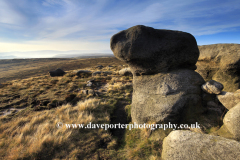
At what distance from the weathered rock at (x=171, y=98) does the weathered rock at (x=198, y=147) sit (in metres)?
1.23

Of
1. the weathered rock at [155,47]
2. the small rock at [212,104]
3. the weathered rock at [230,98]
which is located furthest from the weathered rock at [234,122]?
A: the weathered rock at [155,47]

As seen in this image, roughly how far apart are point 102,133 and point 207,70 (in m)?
6.30

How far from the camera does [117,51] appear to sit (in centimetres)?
445

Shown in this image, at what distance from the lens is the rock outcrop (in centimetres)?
402

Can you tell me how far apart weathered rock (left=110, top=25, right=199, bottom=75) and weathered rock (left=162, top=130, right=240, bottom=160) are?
2.63m

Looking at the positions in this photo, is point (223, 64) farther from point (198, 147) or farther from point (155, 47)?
point (198, 147)

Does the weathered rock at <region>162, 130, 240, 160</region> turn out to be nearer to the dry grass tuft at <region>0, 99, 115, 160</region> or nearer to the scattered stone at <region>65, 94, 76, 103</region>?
the dry grass tuft at <region>0, 99, 115, 160</region>

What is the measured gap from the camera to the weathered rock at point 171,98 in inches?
156

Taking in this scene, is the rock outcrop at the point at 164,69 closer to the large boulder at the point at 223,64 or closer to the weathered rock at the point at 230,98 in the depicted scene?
the weathered rock at the point at 230,98

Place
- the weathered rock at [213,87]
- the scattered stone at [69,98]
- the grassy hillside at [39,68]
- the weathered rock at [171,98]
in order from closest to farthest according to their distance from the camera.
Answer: the weathered rock at [213,87]
the weathered rock at [171,98]
the scattered stone at [69,98]
the grassy hillside at [39,68]

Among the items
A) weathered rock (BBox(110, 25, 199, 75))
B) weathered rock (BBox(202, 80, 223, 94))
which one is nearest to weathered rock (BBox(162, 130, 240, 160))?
weathered rock (BBox(202, 80, 223, 94))

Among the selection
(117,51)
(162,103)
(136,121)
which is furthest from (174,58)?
(136,121)

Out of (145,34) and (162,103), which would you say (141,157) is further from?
(145,34)

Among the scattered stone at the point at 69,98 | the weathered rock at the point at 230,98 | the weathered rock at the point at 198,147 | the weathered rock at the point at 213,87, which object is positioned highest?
the weathered rock at the point at 213,87
